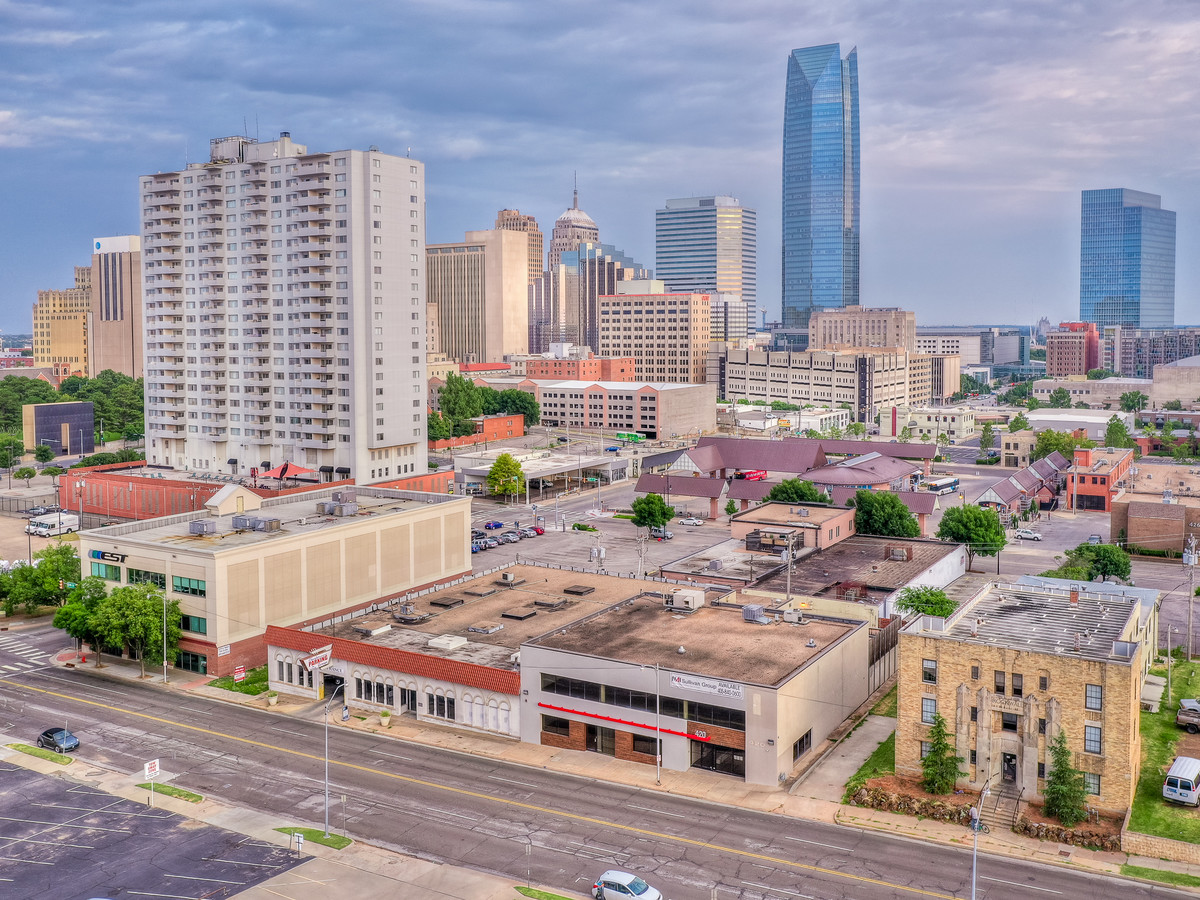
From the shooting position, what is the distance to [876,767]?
52750 mm

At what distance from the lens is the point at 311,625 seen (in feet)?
227

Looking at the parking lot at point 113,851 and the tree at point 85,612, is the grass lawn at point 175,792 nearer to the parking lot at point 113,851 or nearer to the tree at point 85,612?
the parking lot at point 113,851

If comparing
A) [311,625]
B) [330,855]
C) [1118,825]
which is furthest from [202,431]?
[1118,825]

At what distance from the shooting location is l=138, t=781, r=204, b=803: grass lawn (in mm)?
49250

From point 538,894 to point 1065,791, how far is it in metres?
23.5

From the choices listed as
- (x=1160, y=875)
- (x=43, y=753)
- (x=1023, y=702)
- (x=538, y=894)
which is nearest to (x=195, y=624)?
(x=43, y=753)

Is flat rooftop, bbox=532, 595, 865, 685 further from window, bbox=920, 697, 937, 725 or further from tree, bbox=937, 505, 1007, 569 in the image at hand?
tree, bbox=937, 505, 1007, 569

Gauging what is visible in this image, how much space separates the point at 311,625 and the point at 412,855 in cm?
2837

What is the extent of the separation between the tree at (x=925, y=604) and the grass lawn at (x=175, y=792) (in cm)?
4684

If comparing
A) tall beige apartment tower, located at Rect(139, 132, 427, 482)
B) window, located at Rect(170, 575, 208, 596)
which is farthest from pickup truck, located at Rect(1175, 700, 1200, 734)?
tall beige apartment tower, located at Rect(139, 132, 427, 482)

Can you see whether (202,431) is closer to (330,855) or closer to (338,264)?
(338,264)

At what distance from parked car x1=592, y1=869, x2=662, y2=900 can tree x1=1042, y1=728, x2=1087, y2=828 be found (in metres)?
18.8

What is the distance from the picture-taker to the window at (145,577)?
71.1 metres

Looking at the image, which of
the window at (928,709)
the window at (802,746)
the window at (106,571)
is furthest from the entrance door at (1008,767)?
the window at (106,571)
